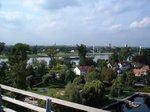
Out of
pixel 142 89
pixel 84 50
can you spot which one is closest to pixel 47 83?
pixel 142 89

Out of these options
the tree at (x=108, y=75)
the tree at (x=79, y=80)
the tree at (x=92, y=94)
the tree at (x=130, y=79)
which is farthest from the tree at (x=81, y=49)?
the tree at (x=92, y=94)

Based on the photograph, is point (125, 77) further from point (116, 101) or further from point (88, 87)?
point (88, 87)

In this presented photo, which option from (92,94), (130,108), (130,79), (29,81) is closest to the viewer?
(92,94)

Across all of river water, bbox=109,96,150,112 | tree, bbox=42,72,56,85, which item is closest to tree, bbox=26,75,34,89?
tree, bbox=42,72,56,85

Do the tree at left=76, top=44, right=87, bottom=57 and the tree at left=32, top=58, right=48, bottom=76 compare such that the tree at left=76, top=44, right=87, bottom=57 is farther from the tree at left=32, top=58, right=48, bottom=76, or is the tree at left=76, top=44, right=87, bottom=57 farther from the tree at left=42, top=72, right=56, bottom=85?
the tree at left=42, top=72, right=56, bottom=85

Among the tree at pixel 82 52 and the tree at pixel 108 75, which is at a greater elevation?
the tree at pixel 82 52

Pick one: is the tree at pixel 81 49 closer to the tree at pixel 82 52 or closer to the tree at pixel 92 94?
the tree at pixel 82 52

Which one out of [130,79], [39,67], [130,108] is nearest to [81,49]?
[39,67]

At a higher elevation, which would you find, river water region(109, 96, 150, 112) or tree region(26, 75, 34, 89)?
tree region(26, 75, 34, 89)

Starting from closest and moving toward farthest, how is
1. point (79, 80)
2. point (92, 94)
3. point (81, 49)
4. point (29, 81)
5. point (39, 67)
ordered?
point (92, 94), point (29, 81), point (79, 80), point (39, 67), point (81, 49)

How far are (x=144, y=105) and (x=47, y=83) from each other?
52.6 feet

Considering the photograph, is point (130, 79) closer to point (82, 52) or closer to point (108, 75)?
point (108, 75)

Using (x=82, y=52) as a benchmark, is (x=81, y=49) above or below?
above

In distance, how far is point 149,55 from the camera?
213 ft
